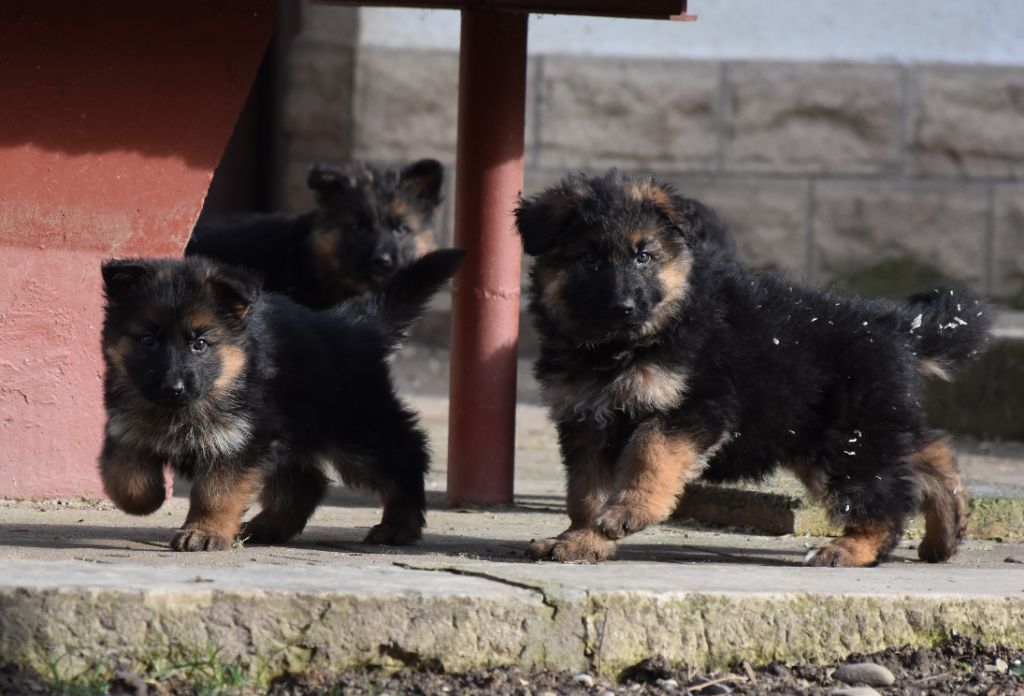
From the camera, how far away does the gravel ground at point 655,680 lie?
376 cm

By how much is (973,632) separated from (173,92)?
3.63 metres

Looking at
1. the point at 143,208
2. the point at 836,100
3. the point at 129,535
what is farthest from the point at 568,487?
the point at 836,100

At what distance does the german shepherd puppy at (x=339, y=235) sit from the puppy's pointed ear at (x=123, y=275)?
283 centimetres

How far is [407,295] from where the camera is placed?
5.99 meters

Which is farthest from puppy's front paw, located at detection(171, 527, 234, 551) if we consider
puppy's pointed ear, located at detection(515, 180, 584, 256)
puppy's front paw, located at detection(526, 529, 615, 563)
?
puppy's pointed ear, located at detection(515, 180, 584, 256)

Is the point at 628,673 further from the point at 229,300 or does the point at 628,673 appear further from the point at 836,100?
the point at 836,100

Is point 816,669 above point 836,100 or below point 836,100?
below

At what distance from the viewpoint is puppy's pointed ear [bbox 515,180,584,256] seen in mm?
5258

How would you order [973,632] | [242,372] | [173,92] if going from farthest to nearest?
1. [173,92]
2. [242,372]
3. [973,632]

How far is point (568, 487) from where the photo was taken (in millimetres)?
5242

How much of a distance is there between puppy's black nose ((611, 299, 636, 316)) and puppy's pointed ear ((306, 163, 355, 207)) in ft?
12.9

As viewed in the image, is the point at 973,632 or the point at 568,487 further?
the point at 568,487

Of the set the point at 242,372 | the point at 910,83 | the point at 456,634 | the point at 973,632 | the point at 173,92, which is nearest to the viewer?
the point at 456,634

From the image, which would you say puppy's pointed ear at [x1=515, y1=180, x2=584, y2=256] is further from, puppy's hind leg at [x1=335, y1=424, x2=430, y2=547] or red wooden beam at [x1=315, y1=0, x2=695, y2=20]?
red wooden beam at [x1=315, y1=0, x2=695, y2=20]
